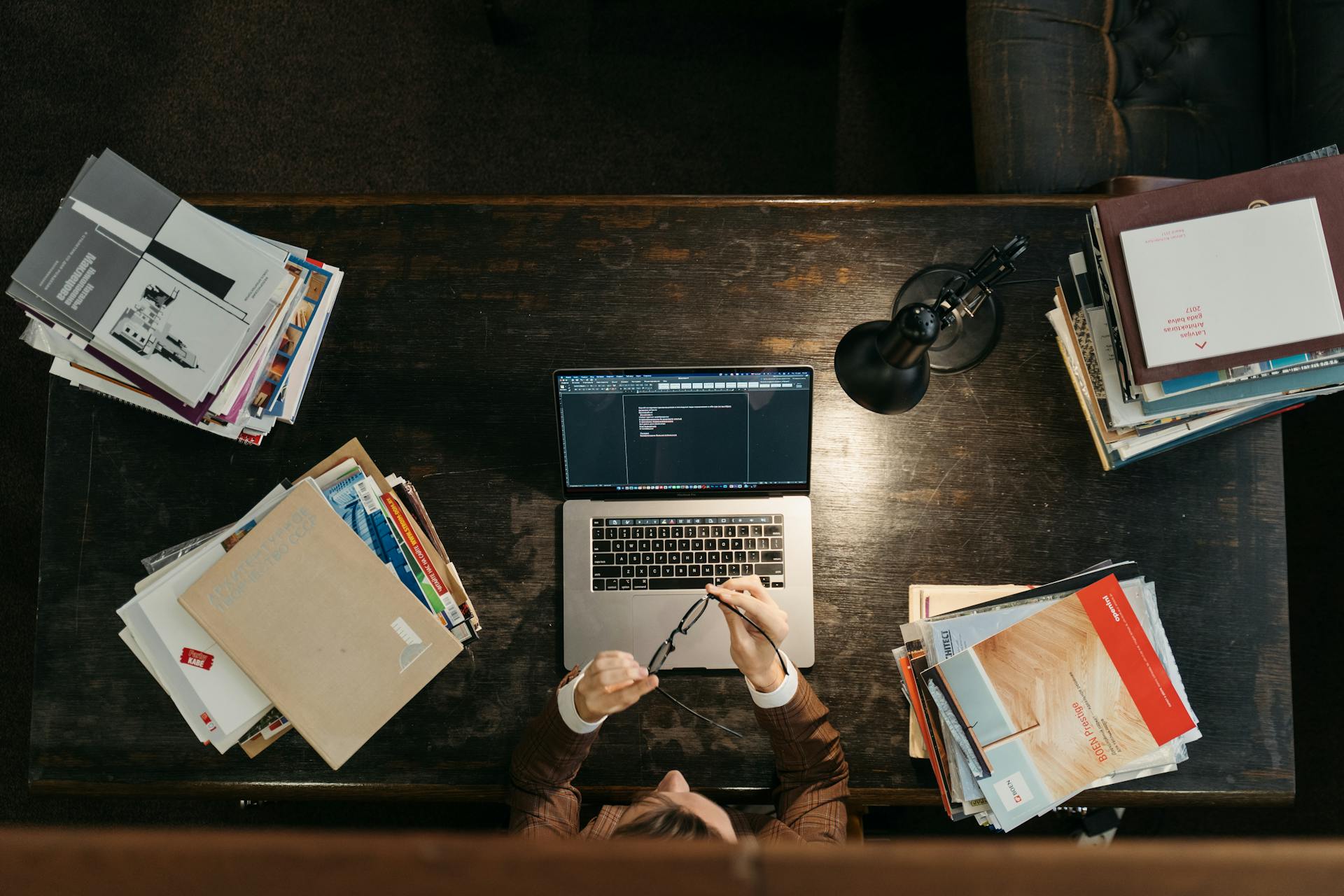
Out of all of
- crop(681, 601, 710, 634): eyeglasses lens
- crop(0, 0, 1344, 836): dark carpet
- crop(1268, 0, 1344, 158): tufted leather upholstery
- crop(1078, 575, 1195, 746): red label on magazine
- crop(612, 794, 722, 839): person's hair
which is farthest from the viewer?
crop(0, 0, 1344, 836): dark carpet

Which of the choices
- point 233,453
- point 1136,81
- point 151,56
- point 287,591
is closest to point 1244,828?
point 1136,81

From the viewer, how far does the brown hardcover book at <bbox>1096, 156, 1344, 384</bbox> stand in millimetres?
1123

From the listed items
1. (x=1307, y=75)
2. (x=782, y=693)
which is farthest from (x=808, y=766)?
(x=1307, y=75)

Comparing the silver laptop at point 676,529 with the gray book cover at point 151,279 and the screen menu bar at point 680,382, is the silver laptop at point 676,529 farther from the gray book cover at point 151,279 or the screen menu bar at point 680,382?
the gray book cover at point 151,279

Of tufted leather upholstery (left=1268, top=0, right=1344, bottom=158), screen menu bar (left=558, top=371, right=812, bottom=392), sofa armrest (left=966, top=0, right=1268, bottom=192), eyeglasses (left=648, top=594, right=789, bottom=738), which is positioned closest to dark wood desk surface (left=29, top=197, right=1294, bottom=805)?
eyeglasses (left=648, top=594, right=789, bottom=738)

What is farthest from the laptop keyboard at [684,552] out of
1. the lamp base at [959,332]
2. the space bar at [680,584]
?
the lamp base at [959,332]

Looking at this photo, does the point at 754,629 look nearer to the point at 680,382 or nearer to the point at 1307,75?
the point at 680,382

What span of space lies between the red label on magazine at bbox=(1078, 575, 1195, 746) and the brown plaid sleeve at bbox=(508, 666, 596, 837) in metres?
0.75

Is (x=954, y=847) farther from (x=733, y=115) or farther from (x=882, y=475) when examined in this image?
(x=733, y=115)

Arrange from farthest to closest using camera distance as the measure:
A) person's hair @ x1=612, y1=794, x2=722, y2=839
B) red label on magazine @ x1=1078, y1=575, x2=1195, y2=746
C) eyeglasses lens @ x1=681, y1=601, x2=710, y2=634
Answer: eyeglasses lens @ x1=681, y1=601, x2=710, y2=634
red label on magazine @ x1=1078, y1=575, x2=1195, y2=746
person's hair @ x1=612, y1=794, x2=722, y2=839

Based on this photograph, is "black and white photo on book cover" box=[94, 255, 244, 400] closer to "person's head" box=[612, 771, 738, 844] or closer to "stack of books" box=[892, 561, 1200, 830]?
"person's head" box=[612, 771, 738, 844]

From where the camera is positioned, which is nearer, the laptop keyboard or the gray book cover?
the gray book cover

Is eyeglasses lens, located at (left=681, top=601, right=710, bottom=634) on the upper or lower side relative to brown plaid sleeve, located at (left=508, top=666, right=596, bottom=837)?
upper

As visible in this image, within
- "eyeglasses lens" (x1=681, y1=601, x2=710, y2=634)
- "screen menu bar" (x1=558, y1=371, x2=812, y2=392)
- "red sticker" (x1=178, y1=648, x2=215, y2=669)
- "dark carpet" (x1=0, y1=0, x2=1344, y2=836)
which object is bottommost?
"red sticker" (x1=178, y1=648, x2=215, y2=669)
